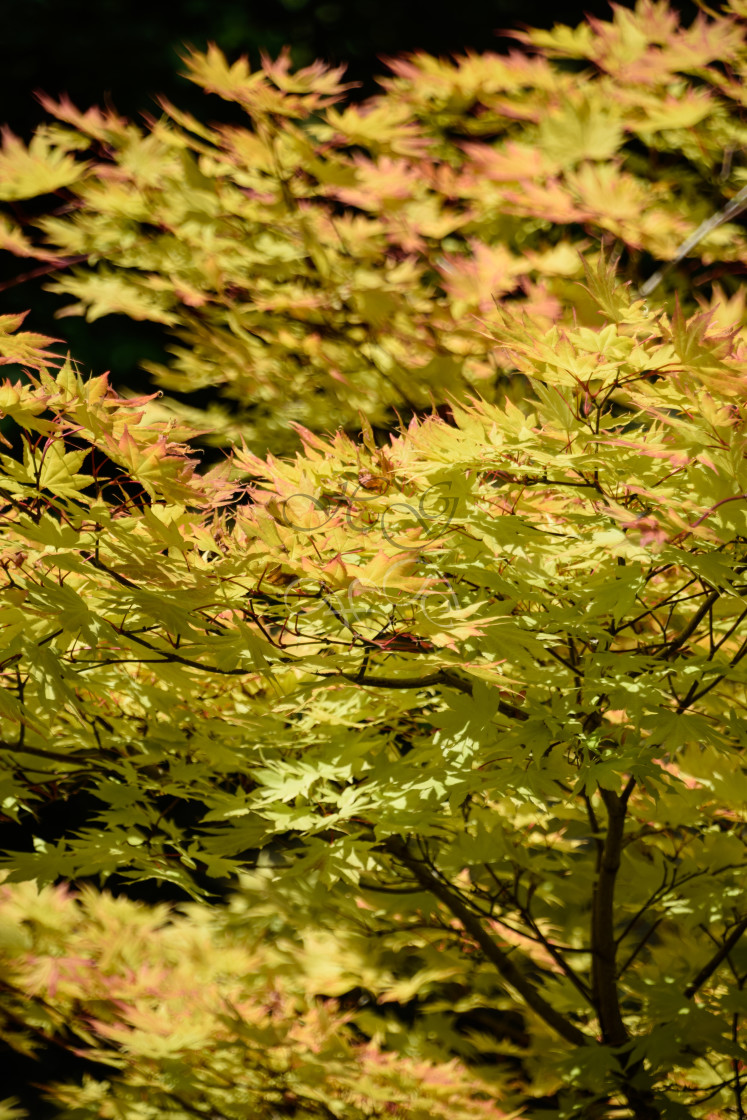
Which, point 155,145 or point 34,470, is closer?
point 34,470

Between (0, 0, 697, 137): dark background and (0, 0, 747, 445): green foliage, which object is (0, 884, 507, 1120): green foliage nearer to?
(0, 0, 747, 445): green foliage

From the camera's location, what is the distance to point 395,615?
1.17 m

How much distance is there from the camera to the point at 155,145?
235 centimetres

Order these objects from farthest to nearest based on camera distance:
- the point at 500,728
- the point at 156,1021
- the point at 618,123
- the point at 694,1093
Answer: the point at 618,123, the point at 156,1021, the point at 694,1093, the point at 500,728

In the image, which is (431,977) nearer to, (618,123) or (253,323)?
(253,323)

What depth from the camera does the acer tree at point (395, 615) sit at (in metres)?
1.07

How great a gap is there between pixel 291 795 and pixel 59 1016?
1.18m

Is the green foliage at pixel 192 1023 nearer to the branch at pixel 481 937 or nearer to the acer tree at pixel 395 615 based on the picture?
the acer tree at pixel 395 615

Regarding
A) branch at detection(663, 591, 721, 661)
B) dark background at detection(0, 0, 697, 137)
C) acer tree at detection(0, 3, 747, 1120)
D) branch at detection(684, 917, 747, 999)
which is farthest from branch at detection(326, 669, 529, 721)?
dark background at detection(0, 0, 697, 137)

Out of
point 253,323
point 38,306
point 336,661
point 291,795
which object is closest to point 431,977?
point 291,795

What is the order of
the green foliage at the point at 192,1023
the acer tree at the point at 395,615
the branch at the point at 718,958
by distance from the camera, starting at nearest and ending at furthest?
1. the acer tree at the point at 395,615
2. the branch at the point at 718,958
3. the green foliage at the point at 192,1023

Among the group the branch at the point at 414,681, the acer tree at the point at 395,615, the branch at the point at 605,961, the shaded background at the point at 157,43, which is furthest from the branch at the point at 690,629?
the shaded background at the point at 157,43

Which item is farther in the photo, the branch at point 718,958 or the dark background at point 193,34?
the dark background at point 193,34

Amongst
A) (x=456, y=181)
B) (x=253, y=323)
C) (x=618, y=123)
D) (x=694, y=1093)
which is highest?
(x=618, y=123)
